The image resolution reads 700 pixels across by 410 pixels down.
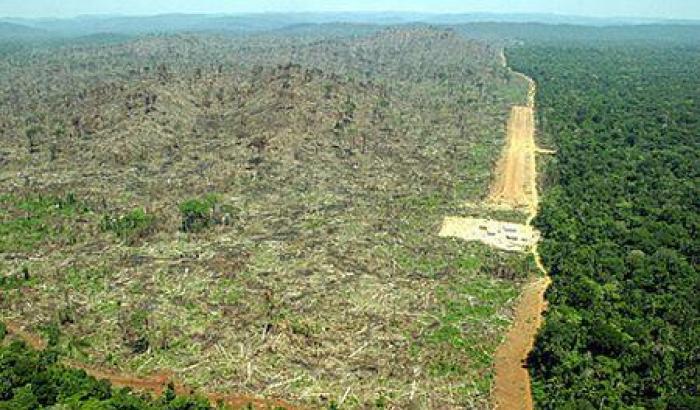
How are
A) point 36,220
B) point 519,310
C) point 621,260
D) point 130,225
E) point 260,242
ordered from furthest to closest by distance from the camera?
point 36,220 → point 130,225 → point 260,242 → point 621,260 → point 519,310

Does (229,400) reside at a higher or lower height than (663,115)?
lower

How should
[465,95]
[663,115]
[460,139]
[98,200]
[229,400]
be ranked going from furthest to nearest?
[465,95] → [663,115] → [460,139] → [98,200] → [229,400]

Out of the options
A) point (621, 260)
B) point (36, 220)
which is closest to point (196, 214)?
point (36, 220)

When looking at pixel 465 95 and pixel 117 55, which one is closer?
pixel 465 95

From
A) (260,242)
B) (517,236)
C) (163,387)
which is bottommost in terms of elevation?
(163,387)

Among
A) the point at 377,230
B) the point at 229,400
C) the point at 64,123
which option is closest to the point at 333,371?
the point at 229,400

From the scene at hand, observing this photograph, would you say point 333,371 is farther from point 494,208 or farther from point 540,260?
point 494,208

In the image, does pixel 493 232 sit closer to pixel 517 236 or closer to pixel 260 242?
pixel 517 236

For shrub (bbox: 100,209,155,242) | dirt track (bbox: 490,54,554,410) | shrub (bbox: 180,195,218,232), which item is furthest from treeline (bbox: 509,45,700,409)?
shrub (bbox: 100,209,155,242)

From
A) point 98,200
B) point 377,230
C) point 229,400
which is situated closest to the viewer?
point 229,400
